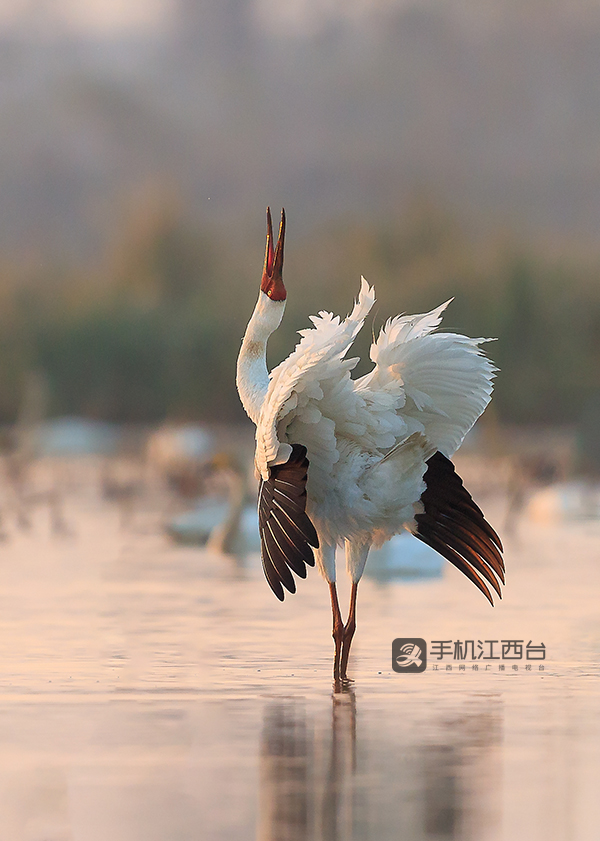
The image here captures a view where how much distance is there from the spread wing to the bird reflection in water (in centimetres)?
73

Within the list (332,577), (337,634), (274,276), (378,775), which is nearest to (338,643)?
(337,634)

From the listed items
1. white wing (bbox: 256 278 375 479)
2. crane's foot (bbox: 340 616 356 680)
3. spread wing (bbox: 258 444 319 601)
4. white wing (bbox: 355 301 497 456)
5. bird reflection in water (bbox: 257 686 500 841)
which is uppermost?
white wing (bbox: 355 301 497 456)

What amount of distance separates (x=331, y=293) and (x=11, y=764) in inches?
1707

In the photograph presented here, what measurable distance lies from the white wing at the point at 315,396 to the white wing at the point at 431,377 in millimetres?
397

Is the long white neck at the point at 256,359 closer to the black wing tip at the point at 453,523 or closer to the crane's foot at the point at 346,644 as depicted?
the black wing tip at the point at 453,523

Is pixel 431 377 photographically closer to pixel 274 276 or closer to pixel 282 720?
pixel 274 276

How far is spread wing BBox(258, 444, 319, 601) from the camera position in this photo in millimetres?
8906

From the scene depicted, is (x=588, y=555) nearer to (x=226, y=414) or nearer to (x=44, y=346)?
(x=226, y=414)

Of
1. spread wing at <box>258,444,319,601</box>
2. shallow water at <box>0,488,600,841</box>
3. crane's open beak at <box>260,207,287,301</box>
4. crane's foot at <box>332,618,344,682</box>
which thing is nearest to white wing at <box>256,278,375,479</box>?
spread wing at <box>258,444,319,601</box>

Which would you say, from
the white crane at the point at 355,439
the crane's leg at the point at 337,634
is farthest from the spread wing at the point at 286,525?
the crane's leg at the point at 337,634

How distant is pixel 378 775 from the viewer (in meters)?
6.96

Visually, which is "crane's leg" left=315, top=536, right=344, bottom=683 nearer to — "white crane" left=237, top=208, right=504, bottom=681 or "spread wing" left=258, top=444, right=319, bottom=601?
"white crane" left=237, top=208, right=504, bottom=681

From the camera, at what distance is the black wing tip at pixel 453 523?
9.95m

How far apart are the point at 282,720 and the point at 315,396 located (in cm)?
189
